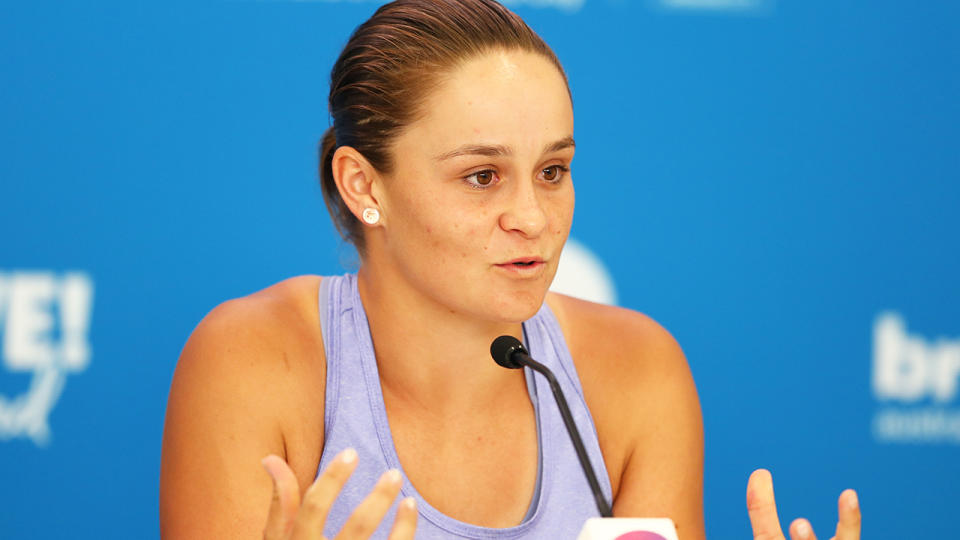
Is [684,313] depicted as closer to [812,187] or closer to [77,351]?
[812,187]

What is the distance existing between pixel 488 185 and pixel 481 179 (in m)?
0.01

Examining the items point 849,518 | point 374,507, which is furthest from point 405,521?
point 849,518

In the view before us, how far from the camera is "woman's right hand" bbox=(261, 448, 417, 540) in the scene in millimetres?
855

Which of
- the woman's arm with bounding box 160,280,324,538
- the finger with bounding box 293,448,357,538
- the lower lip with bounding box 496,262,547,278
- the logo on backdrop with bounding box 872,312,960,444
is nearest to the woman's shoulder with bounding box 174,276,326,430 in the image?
the woman's arm with bounding box 160,280,324,538

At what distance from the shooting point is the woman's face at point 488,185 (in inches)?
48.2

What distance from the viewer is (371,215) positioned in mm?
1328

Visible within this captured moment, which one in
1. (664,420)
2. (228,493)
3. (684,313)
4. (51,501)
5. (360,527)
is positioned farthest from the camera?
(684,313)

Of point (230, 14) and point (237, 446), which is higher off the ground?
point (230, 14)

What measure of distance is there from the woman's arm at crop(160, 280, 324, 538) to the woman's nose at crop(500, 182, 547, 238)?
12.9 inches

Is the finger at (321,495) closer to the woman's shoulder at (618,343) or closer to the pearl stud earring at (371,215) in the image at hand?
the pearl stud earring at (371,215)

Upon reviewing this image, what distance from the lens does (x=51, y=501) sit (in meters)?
1.87

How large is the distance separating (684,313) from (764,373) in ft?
0.69

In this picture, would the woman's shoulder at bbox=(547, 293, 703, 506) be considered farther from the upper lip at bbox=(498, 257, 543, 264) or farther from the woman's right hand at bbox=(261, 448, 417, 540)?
the woman's right hand at bbox=(261, 448, 417, 540)

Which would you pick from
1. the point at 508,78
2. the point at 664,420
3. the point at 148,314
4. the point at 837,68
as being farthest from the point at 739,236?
the point at 148,314
